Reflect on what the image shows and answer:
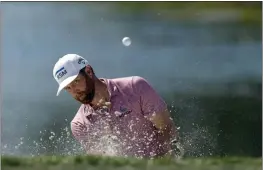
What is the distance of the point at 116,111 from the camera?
4219mm

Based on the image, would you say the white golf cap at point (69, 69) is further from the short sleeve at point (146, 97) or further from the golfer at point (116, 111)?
the short sleeve at point (146, 97)

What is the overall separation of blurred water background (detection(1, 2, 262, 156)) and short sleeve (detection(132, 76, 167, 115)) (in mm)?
543

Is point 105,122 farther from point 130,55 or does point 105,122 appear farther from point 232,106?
point 130,55

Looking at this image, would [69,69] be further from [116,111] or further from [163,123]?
[163,123]

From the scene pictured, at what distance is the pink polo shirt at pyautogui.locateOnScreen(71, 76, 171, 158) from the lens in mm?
4215

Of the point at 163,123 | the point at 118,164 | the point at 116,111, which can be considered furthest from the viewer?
the point at 163,123

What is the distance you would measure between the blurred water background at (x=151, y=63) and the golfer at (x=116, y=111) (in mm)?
335

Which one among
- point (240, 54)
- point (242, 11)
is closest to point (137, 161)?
point (240, 54)

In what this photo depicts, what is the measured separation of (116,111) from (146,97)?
0.19 metres

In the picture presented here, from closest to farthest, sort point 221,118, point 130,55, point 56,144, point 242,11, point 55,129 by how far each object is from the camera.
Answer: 1. point 56,144
2. point 55,129
3. point 221,118
4. point 130,55
5. point 242,11

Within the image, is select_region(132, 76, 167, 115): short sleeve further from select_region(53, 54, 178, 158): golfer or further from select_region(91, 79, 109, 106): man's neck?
select_region(91, 79, 109, 106): man's neck

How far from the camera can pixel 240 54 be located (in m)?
10.6

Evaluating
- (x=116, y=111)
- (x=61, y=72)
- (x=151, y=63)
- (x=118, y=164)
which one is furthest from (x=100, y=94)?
(x=151, y=63)

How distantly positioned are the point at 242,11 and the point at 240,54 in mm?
2525
